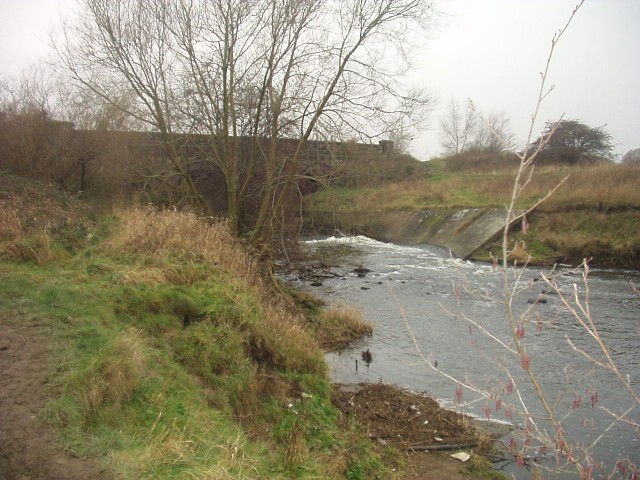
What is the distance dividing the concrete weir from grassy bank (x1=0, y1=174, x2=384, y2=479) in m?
12.7

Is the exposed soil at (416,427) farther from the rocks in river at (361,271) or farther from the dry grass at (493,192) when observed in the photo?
the rocks in river at (361,271)

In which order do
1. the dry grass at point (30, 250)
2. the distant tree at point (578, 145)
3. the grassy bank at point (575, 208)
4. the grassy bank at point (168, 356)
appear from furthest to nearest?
the distant tree at point (578, 145), the grassy bank at point (575, 208), the dry grass at point (30, 250), the grassy bank at point (168, 356)

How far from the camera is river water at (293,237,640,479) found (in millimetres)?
6742

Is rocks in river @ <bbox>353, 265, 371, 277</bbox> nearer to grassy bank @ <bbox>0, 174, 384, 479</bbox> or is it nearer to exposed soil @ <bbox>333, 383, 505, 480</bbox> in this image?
grassy bank @ <bbox>0, 174, 384, 479</bbox>

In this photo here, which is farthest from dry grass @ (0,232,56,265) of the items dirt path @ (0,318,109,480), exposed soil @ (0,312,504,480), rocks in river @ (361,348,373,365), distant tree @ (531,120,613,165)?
distant tree @ (531,120,613,165)

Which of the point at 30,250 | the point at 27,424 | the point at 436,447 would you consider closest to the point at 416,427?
the point at 436,447

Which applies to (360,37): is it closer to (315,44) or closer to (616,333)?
(315,44)

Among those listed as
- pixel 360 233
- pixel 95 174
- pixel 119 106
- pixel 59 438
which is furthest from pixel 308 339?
pixel 360 233

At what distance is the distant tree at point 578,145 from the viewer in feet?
133

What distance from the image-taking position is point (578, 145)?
41.5m

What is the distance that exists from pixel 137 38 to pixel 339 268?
33.6 ft

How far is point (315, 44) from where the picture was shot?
14.3 metres

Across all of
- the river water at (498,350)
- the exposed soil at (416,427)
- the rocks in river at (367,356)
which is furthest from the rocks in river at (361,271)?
the exposed soil at (416,427)

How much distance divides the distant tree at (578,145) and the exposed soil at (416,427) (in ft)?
118
